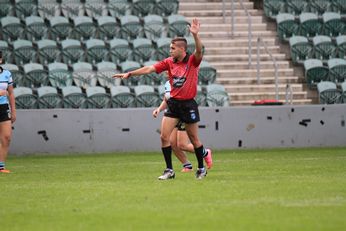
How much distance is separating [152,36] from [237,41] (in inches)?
102

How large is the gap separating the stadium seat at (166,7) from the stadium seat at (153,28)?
0.98 meters

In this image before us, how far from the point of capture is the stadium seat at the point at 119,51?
2825cm

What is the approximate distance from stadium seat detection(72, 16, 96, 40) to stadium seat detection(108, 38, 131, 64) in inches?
34.2

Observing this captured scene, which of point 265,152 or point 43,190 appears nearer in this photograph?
point 43,190

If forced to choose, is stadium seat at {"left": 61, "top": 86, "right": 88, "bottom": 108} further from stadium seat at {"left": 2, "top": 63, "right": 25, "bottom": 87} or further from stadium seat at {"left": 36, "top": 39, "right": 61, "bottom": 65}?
stadium seat at {"left": 36, "top": 39, "right": 61, "bottom": 65}

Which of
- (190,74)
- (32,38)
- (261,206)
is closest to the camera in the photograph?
(261,206)

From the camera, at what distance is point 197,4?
3234cm

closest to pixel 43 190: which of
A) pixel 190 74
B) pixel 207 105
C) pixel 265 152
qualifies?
pixel 190 74

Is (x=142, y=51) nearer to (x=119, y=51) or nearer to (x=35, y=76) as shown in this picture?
(x=119, y=51)

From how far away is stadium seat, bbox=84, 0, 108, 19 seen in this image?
30.0 m

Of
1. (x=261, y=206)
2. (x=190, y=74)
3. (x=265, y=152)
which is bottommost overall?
(x=265, y=152)

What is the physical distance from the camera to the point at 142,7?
101 feet

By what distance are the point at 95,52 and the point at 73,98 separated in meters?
2.51

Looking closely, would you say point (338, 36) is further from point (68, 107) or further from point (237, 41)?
point (68, 107)
